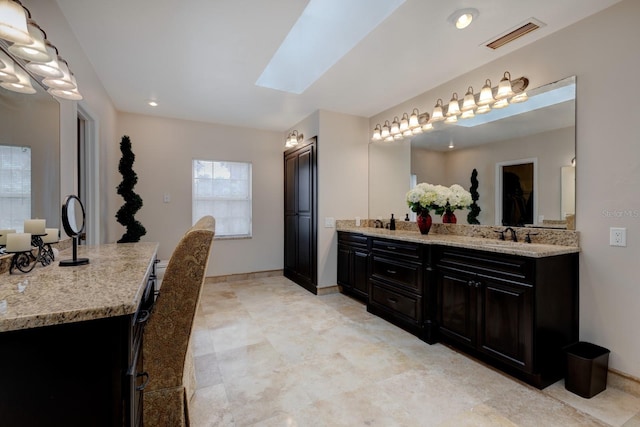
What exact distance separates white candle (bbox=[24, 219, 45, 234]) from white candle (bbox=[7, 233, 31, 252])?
8.4 inches

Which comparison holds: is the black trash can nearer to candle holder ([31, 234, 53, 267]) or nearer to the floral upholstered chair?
the floral upholstered chair

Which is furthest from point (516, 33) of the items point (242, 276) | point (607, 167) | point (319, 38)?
point (242, 276)

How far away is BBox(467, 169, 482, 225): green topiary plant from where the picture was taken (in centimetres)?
296

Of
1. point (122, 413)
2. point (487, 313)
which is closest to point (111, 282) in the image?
point (122, 413)

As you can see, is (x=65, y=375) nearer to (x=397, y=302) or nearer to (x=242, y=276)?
(x=397, y=302)

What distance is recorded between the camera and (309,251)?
4238 mm

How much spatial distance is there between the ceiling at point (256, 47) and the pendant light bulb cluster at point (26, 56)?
Result: 0.72 metres

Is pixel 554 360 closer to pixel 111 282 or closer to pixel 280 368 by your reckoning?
pixel 280 368

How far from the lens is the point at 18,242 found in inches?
47.9

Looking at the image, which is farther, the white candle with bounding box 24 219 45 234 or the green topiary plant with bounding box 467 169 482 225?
the green topiary plant with bounding box 467 169 482 225

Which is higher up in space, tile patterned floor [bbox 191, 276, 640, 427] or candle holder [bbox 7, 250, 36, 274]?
candle holder [bbox 7, 250, 36, 274]

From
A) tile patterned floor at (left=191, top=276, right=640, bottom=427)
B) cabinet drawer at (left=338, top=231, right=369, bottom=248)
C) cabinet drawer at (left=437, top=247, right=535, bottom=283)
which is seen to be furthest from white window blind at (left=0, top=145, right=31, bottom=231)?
cabinet drawer at (left=338, top=231, right=369, bottom=248)

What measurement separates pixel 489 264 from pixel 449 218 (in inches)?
42.1

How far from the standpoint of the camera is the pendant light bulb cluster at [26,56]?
1.05 m
